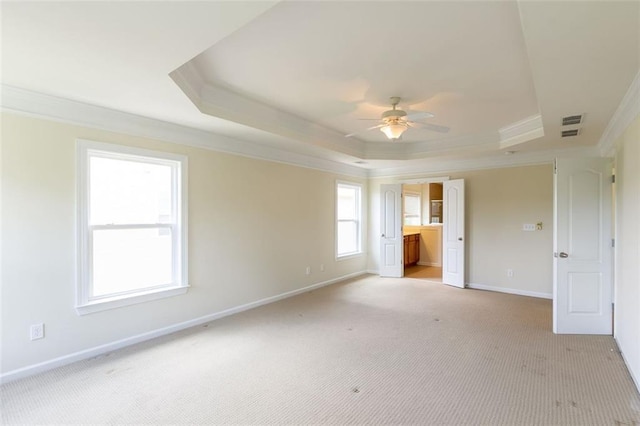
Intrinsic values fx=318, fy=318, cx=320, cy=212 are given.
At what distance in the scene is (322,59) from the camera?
2.57 metres

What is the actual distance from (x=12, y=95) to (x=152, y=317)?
7.95 ft

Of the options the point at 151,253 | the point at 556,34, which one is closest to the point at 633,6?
the point at 556,34

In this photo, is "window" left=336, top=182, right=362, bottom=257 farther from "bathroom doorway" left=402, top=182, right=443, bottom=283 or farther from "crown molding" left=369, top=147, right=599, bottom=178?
"bathroom doorway" left=402, top=182, right=443, bottom=283

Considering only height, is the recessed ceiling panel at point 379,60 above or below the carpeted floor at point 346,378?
above

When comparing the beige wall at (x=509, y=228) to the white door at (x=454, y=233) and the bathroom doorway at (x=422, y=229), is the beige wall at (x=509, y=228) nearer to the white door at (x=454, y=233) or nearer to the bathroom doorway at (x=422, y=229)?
the white door at (x=454, y=233)

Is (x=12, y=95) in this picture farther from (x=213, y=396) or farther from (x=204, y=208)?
(x=213, y=396)

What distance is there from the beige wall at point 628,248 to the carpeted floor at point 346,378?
248 millimetres

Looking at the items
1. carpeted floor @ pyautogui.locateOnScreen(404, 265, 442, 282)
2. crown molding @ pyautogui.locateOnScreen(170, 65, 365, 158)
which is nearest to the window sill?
crown molding @ pyautogui.locateOnScreen(170, 65, 365, 158)

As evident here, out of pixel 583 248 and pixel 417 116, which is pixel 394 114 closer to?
pixel 417 116

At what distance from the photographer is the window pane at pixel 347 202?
6.79m

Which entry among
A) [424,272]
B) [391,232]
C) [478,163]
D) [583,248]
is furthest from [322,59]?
[424,272]

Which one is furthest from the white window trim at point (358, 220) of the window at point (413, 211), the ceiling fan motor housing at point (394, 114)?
the ceiling fan motor housing at point (394, 114)

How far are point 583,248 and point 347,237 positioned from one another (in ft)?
13.4

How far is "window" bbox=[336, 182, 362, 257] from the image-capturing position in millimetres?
6707
